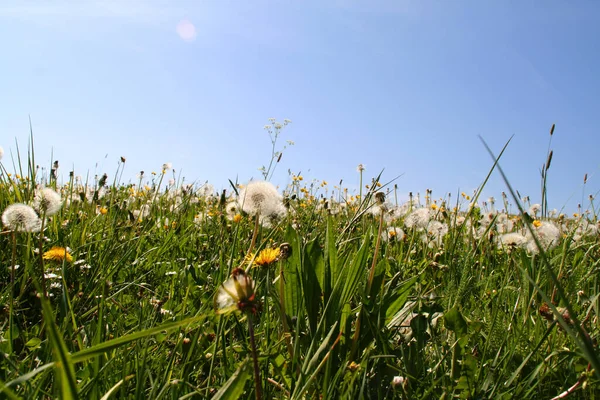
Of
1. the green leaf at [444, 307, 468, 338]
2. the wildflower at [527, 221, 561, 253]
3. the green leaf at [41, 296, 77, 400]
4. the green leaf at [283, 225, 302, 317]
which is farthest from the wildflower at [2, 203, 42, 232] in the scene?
the wildflower at [527, 221, 561, 253]

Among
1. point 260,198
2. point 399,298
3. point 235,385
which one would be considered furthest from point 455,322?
point 260,198

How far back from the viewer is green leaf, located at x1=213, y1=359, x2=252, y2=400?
2.55 ft

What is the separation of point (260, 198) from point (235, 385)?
1.18 meters

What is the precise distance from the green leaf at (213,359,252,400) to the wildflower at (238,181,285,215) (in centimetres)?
111

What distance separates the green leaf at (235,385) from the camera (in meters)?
0.78

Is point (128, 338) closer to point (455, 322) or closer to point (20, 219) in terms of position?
point (455, 322)

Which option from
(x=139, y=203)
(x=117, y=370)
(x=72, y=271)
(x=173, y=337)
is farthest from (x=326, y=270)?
(x=139, y=203)

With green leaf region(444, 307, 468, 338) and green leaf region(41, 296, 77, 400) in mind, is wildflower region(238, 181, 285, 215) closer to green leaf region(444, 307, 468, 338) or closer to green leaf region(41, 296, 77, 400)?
green leaf region(444, 307, 468, 338)

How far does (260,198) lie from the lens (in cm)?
194

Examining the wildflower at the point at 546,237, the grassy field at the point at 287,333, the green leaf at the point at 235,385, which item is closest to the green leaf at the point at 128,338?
the grassy field at the point at 287,333

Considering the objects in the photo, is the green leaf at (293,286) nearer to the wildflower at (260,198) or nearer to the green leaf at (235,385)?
the wildflower at (260,198)

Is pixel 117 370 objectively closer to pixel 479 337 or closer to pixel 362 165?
pixel 479 337

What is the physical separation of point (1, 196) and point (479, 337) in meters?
2.69

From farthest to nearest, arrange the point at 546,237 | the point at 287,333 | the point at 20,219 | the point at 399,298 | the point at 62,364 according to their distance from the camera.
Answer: the point at 546,237
the point at 20,219
the point at 399,298
the point at 287,333
the point at 62,364
